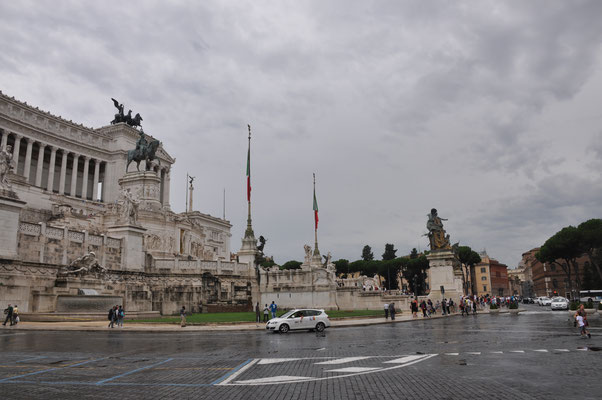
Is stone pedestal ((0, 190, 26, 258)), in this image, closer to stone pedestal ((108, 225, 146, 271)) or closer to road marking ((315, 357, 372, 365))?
stone pedestal ((108, 225, 146, 271))

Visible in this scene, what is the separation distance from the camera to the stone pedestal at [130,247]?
37619mm

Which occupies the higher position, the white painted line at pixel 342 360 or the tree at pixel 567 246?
the tree at pixel 567 246

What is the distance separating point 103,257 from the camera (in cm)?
3591

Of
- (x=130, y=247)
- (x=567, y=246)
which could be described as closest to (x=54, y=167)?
(x=130, y=247)

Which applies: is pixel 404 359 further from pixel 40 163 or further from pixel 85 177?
pixel 85 177

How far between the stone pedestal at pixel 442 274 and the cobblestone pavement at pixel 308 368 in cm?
2182

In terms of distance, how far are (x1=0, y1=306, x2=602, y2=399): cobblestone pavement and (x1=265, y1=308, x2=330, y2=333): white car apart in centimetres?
525

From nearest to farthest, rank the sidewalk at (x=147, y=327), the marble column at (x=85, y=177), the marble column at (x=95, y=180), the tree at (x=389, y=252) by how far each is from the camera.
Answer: the sidewalk at (x=147, y=327)
the marble column at (x=85, y=177)
the marble column at (x=95, y=180)
the tree at (x=389, y=252)

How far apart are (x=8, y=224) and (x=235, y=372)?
25609mm

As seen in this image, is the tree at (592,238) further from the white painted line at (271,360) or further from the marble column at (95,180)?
the marble column at (95,180)

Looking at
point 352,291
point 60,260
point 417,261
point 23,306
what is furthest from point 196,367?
point 417,261

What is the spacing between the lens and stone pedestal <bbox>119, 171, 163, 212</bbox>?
2088 inches

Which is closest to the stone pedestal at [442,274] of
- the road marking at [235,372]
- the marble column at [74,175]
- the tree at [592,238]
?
the road marking at [235,372]

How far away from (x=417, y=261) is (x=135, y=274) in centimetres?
7676
